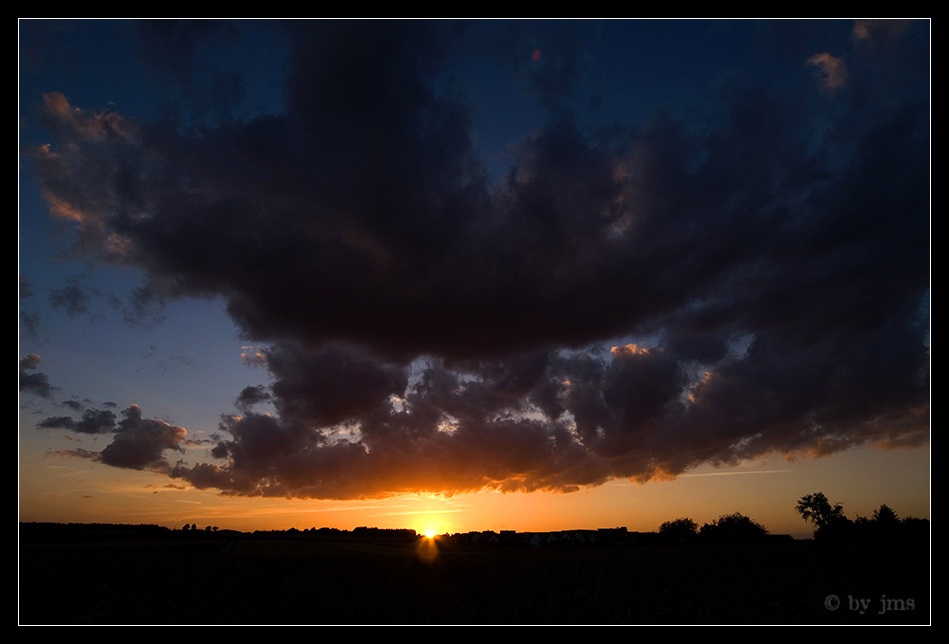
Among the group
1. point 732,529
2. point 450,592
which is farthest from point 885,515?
point 450,592

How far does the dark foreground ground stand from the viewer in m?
24.5

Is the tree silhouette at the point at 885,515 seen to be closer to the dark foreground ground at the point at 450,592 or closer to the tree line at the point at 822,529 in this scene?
the tree line at the point at 822,529

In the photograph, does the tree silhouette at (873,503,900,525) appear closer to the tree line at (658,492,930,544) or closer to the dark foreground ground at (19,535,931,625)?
the tree line at (658,492,930,544)

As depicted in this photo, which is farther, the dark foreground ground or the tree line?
the tree line

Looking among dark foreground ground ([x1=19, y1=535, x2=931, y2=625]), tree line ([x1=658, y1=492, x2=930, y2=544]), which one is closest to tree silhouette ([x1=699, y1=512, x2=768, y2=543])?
tree line ([x1=658, y1=492, x2=930, y2=544])

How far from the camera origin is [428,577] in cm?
3309

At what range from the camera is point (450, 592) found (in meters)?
29.0

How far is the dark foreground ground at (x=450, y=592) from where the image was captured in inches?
964
